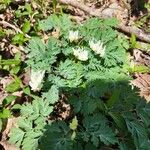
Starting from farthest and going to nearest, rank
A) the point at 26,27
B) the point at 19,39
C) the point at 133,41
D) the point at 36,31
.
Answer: the point at 133,41 → the point at 36,31 → the point at 26,27 → the point at 19,39

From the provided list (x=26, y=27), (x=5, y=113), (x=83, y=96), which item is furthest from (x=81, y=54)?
(x=5, y=113)

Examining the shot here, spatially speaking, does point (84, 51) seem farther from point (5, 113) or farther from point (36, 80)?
point (5, 113)

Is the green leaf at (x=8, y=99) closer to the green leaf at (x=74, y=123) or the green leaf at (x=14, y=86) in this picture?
the green leaf at (x=14, y=86)

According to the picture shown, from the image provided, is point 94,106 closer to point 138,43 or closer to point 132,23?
point 138,43

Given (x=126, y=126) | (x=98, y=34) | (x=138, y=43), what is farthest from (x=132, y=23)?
(x=126, y=126)

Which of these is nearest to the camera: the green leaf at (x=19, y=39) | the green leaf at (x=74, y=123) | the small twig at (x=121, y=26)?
the green leaf at (x=74, y=123)

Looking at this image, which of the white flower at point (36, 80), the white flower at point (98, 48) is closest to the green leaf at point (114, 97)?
the white flower at point (98, 48)

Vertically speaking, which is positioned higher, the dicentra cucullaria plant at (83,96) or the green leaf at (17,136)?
Result: the dicentra cucullaria plant at (83,96)

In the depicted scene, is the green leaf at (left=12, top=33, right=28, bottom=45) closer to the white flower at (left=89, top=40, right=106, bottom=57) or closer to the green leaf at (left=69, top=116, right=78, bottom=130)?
the white flower at (left=89, top=40, right=106, bottom=57)
